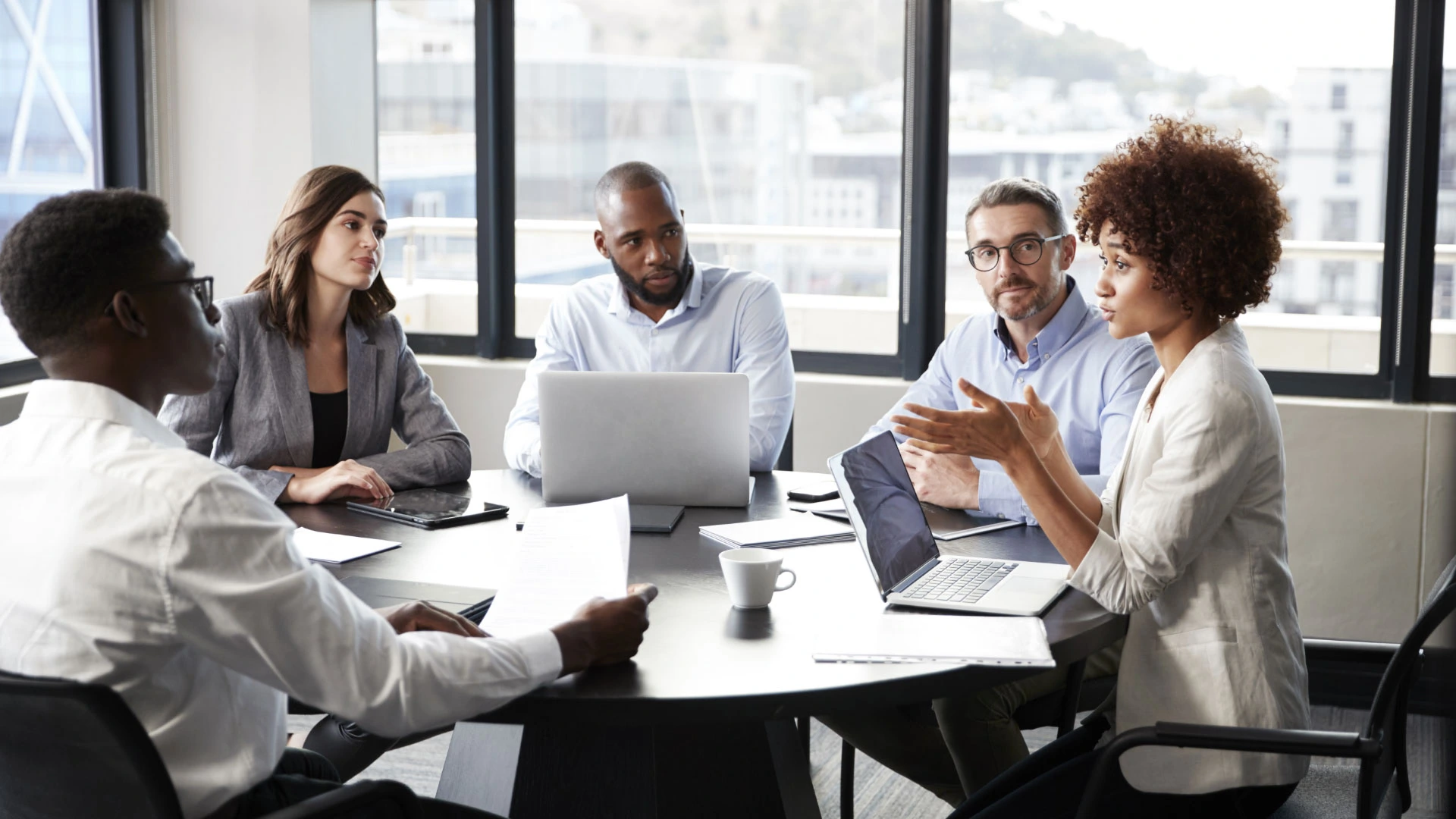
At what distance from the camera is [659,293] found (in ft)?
10.1

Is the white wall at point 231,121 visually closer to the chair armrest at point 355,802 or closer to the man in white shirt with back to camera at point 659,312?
the man in white shirt with back to camera at point 659,312

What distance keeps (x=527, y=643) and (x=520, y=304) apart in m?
3.36

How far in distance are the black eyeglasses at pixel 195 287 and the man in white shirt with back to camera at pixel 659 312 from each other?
1.46m

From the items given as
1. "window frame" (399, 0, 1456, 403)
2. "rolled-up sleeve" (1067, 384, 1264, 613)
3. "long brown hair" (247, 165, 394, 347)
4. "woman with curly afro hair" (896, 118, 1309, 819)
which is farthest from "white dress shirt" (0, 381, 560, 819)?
"window frame" (399, 0, 1456, 403)

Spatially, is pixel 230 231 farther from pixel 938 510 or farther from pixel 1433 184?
pixel 1433 184

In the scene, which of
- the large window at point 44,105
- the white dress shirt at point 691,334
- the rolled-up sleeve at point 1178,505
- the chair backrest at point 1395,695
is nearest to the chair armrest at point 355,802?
the rolled-up sleeve at point 1178,505

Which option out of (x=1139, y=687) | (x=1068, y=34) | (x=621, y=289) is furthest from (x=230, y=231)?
(x=1139, y=687)

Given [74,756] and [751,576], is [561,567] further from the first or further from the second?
[74,756]

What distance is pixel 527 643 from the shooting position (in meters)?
1.41

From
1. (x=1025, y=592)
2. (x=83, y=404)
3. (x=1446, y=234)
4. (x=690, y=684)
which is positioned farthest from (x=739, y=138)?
(x=83, y=404)

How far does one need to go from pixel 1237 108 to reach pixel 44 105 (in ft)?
12.5

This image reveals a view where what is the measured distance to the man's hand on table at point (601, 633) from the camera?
1.46m

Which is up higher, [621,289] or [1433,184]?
[1433,184]

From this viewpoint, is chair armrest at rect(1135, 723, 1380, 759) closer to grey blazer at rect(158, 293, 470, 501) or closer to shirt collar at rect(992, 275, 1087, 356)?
shirt collar at rect(992, 275, 1087, 356)
